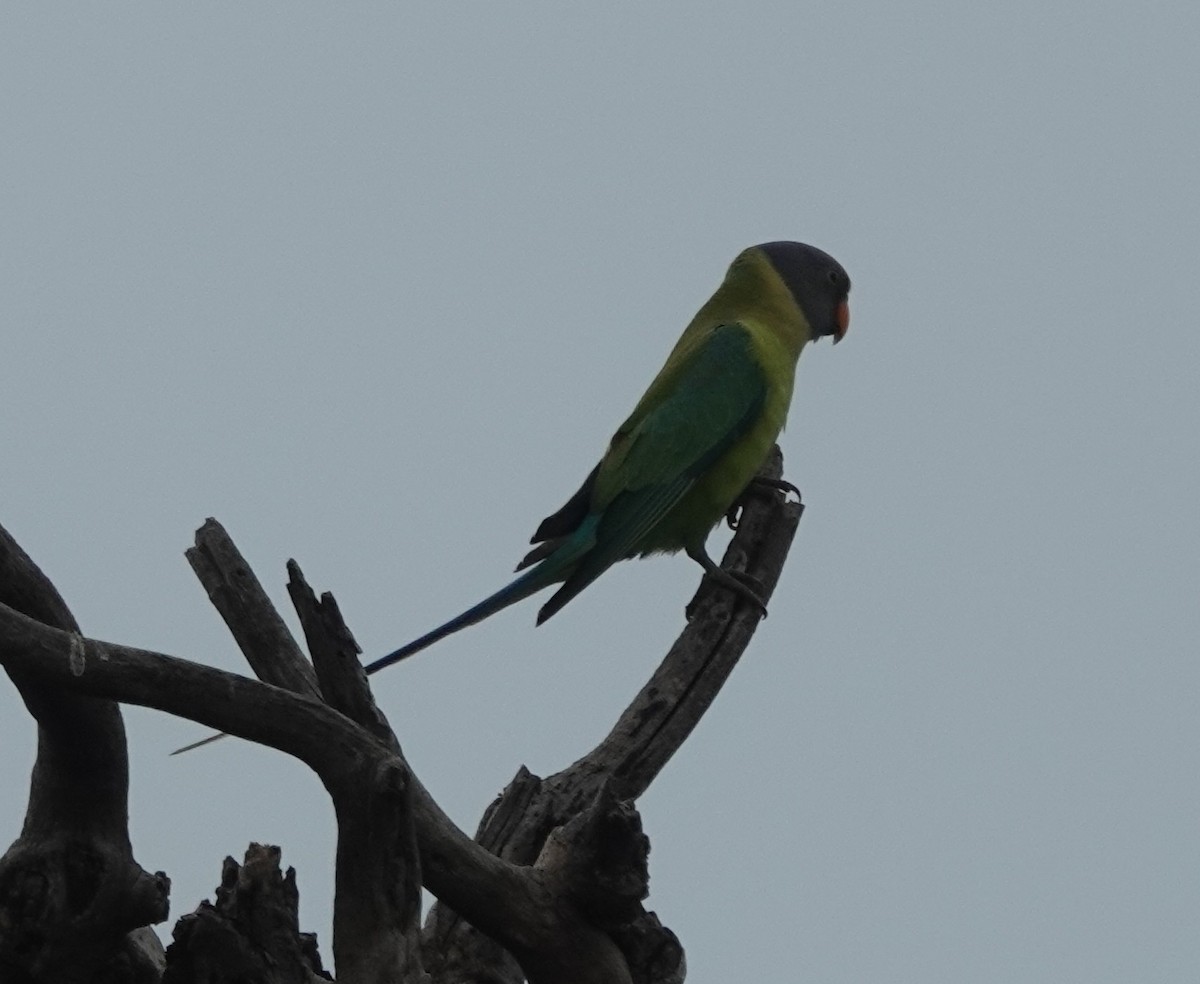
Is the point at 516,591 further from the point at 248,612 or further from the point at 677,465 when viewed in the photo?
the point at 248,612

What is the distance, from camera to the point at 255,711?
3430mm

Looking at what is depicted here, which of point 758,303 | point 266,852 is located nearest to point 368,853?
point 266,852

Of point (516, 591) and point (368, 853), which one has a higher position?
point (516, 591)

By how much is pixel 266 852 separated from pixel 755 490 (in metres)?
2.90

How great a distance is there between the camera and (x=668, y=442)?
5941 millimetres

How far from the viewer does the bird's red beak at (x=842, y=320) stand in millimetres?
7145

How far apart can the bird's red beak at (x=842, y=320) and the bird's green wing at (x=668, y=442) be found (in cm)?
91

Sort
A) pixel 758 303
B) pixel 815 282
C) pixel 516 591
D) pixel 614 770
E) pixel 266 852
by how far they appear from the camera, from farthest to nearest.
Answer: pixel 815 282 → pixel 758 303 → pixel 516 591 → pixel 614 770 → pixel 266 852

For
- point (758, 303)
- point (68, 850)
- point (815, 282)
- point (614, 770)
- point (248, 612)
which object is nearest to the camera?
point (68, 850)

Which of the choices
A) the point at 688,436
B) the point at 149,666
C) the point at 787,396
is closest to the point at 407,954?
the point at 149,666

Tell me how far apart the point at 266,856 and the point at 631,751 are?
1377 mm

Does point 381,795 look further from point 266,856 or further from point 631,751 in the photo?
point 631,751

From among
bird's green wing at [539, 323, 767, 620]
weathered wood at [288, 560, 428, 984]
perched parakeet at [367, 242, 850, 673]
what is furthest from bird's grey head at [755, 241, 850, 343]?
weathered wood at [288, 560, 428, 984]

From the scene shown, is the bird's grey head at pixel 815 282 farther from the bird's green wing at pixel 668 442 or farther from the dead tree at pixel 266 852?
the dead tree at pixel 266 852
